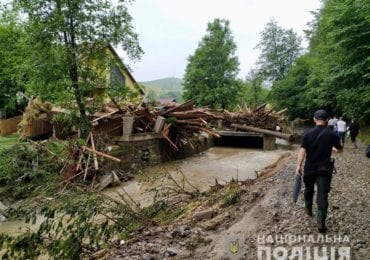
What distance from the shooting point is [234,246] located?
15.8 ft

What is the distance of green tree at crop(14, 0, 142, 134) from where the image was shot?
12.7 metres

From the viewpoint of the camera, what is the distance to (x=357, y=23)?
14.1 meters

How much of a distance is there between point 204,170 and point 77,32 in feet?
26.4

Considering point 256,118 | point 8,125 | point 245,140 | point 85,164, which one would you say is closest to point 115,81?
point 85,164

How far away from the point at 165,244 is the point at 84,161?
8139 mm

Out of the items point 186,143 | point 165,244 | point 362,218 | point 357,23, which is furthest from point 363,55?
point 165,244

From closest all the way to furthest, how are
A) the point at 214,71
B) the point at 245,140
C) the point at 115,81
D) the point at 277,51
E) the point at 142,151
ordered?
the point at 115,81, the point at 142,151, the point at 245,140, the point at 214,71, the point at 277,51

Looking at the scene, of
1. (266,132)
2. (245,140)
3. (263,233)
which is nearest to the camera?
(263,233)

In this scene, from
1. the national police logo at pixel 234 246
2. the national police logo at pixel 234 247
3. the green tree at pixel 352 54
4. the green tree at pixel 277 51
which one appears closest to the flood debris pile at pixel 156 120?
the green tree at pixel 352 54

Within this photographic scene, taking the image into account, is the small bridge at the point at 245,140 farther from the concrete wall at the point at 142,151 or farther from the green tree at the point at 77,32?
the green tree at the point at 77,32

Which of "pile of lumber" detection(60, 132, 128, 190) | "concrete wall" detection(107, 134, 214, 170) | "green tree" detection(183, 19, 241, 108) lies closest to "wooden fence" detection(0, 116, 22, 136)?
"concrete wall" detection(107, 134, 214, 170)

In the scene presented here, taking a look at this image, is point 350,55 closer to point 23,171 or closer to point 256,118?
point 256,118

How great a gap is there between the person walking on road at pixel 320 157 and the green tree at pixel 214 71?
32.4 metres

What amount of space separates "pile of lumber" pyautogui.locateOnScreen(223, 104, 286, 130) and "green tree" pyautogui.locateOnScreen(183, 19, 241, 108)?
35.6ft
